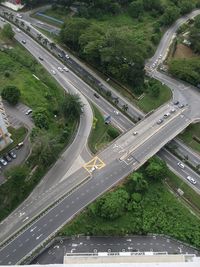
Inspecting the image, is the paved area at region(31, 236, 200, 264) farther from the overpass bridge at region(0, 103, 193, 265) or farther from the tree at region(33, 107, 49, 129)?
the tree at region(33, 107, 49, 129)


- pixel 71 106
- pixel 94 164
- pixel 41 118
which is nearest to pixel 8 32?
pixel 41 118

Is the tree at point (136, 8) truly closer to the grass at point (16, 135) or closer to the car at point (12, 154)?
the grass at point (16, 135)

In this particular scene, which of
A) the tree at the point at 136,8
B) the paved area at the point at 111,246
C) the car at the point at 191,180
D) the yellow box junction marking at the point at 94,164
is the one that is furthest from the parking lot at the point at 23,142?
the tree at the point at 136,8

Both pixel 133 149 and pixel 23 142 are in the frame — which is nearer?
pixel 23 142

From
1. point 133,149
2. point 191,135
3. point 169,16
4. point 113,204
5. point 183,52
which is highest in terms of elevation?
point 169,16

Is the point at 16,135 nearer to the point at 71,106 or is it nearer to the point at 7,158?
the point at 7,158

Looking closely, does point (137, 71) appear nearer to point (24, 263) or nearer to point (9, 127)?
point (9, 127)

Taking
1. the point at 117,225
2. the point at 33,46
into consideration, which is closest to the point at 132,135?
the point at 117,225
